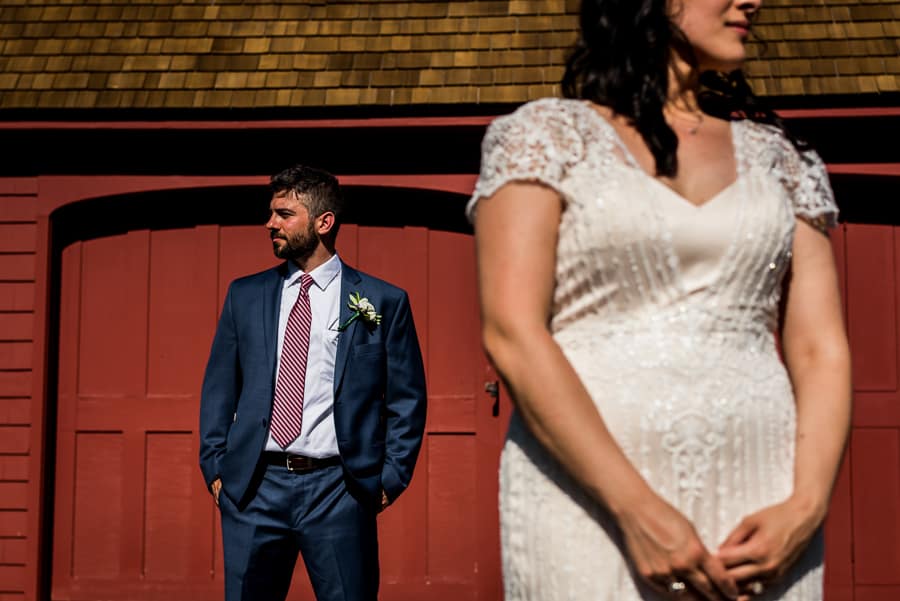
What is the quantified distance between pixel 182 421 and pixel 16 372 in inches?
40.5

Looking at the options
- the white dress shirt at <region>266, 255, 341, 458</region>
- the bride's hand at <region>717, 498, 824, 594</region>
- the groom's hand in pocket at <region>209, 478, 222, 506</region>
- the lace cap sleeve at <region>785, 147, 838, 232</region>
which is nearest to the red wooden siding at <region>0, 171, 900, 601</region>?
the white dress shirt at <region>266, 255, 341, 458</region>

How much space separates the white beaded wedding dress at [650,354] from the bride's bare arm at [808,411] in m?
0.04

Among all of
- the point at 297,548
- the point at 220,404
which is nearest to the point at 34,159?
the point at 220,404

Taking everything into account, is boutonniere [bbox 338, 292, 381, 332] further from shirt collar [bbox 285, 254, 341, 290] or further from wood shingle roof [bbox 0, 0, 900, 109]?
wood shingle roof [bbox 0, 0, 900, 109]

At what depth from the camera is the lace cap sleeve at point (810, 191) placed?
5.75ft

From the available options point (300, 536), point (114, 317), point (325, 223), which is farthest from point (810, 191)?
point (114, 317)

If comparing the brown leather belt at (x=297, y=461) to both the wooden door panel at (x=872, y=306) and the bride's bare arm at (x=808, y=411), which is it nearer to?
the bride's bare arm at (x=808, y=411)

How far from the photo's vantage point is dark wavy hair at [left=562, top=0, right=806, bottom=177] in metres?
1.71

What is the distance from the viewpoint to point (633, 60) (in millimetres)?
1748

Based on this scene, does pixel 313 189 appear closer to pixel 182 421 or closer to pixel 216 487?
pixel 216 487

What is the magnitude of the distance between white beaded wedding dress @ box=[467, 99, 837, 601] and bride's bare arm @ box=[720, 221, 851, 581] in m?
0.04

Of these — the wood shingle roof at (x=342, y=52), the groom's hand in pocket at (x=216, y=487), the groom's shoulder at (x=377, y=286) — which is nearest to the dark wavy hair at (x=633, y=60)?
the groom's shoulder at (x=377, y=286)

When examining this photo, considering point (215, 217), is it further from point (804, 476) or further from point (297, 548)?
point (804, 476)

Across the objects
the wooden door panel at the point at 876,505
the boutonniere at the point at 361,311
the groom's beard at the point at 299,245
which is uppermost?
the groom's beard at the point at 299,245
